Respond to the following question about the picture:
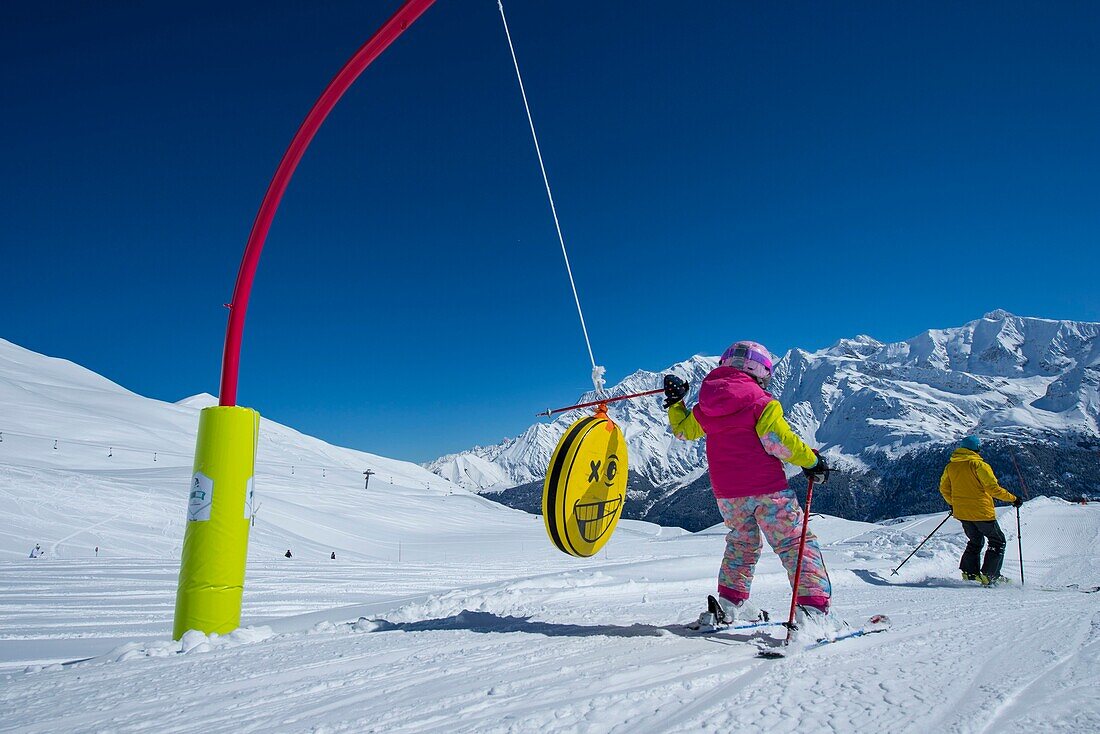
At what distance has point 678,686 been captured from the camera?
248 cm

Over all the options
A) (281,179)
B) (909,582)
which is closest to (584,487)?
(281,179)

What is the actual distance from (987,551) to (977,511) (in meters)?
0.54

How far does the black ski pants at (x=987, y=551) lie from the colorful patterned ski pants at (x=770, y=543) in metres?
5.73

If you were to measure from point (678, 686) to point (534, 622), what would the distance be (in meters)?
2.19

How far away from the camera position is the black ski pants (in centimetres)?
771

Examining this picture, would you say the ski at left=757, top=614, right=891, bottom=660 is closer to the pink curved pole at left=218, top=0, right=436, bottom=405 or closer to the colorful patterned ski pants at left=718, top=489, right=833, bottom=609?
the colorful patterned ski pants at left=718, top=489, right=833, bottom=609

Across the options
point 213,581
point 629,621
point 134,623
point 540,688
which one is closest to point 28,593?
point 134,623

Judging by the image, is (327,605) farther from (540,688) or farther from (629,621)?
(540,688)

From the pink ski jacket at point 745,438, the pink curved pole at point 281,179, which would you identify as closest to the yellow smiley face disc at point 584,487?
the pink ski jacket at point 745,438

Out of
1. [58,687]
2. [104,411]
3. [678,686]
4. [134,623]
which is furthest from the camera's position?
[104,411]

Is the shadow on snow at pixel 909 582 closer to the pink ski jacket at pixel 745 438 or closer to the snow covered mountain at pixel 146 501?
the pink ski jacket at pixel 745 438

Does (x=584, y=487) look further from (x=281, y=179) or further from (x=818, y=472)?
(x=281, y=179)

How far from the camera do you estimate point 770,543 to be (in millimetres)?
4059

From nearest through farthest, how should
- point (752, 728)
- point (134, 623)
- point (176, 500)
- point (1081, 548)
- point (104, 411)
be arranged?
point (752, 728) → point (134, 623) → point (1081, 548) → point (176, 500) → point (104, 411)
